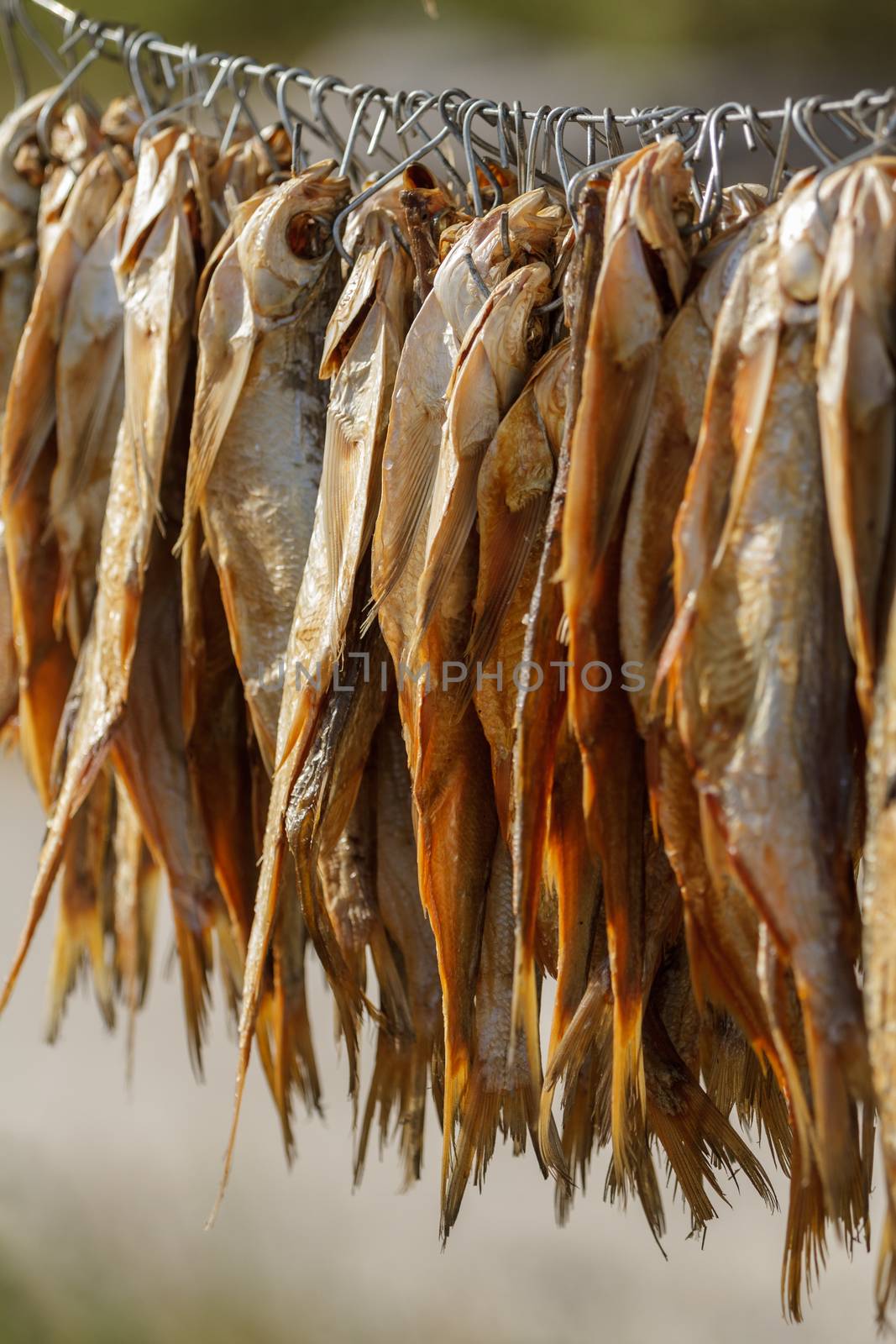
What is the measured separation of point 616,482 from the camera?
0.80 meters

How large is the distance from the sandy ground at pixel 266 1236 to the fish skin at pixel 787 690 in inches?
51.6

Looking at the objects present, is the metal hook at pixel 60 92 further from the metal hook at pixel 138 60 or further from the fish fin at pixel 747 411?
the fish fin at pixel 747 411

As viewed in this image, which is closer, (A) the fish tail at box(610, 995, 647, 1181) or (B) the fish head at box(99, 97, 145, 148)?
(A) the fish tail at box(610, 995, 647, 1181)

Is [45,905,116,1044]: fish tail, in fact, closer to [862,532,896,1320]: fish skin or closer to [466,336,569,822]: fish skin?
[466,336,569,822]: fish skin

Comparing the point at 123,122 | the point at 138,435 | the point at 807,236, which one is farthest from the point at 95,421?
the point at 807,236

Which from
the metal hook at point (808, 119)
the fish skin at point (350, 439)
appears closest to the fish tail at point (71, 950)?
the fish skin at point (350, 439)

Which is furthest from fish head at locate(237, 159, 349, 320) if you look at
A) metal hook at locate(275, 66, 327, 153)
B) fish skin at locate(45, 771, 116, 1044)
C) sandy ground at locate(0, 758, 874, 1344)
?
sandy ground at locate(0, 758, 874, 1344)

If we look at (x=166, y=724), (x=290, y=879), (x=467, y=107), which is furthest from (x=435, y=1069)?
(x=467, y=107)

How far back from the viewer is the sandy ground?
1.86 m

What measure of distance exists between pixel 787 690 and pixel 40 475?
89 centimetres

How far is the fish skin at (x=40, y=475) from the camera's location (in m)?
1.19

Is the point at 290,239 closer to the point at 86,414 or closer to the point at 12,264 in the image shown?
the point at 86,414

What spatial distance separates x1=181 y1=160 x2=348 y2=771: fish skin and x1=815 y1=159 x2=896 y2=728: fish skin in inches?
19.8

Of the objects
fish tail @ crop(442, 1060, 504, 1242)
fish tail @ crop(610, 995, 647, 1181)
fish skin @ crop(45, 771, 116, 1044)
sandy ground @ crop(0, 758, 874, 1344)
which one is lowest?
sandy ground @ crop(0, 758, 874, 1344)
